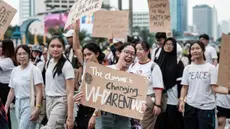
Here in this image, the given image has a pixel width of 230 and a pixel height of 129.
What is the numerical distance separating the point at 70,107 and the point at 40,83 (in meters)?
0.71

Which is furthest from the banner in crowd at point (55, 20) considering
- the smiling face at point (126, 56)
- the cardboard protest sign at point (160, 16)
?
the smiling face at point (126, 56)

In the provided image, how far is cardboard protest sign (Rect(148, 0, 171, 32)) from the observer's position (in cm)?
847

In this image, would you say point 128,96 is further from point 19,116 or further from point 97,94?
point 19,116

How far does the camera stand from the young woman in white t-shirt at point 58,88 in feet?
18.9

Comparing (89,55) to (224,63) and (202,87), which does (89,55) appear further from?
(224,63)

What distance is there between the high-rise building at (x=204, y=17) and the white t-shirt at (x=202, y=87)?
144045 mm

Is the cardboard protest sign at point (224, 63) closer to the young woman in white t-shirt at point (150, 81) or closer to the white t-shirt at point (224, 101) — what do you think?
the young woman in white t-shirt at point (150, 81)

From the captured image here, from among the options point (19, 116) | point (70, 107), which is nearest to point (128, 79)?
point (70, 107)

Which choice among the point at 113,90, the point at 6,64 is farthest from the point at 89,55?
the point at 6,64

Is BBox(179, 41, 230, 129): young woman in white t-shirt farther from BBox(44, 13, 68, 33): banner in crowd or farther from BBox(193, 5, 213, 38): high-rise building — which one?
BBox(193, 5, 213, 38): high-rise building

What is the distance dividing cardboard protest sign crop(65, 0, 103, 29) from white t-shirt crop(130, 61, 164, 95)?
931 mm

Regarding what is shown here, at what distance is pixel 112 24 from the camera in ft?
31.2

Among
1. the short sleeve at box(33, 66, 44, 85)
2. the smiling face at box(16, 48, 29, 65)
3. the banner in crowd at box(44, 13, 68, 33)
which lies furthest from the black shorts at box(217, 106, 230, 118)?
the banner in crowd at box(44, 13, 68, 33)

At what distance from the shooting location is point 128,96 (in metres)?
5.30
